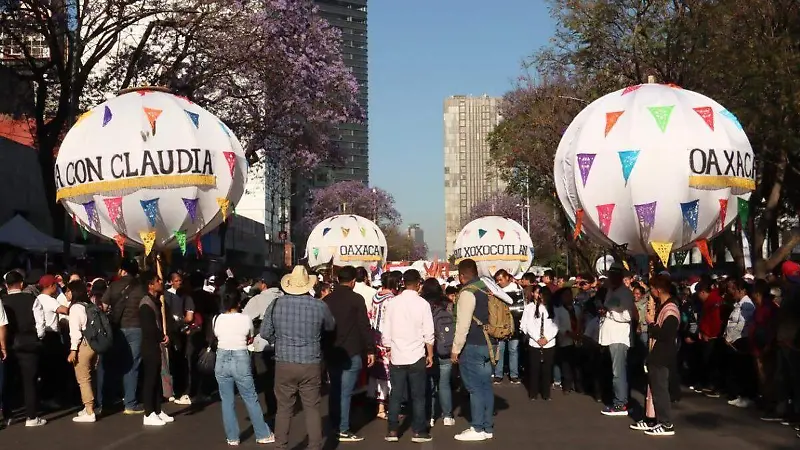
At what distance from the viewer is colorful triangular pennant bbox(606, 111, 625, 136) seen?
426 inches

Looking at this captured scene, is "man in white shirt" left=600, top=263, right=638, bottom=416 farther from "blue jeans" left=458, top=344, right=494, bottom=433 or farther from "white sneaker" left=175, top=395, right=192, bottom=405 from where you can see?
"white sneaker" left=175, top=395, right=192, bottom=405

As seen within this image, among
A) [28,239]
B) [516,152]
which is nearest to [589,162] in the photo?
[28,239]

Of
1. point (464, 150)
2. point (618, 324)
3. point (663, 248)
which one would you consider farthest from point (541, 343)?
point (464, 150)

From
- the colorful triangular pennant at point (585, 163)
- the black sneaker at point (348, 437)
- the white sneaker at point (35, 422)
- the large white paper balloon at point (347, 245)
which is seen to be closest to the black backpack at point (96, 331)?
the white sneaker at point (35, 422)

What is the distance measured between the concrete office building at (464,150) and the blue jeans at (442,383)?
170821 millimetres

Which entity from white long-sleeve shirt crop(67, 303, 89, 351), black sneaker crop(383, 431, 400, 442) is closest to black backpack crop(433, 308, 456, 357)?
black sneaker crop(383, 431, 400, 442)

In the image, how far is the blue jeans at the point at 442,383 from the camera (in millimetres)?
12297

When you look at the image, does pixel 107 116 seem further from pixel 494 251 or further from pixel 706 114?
pixel 494 251

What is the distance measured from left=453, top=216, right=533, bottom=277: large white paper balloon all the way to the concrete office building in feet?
502

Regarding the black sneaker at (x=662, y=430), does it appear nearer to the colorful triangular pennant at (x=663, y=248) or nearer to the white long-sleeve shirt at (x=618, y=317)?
the white long-sleeve shirt at (x=618, y=317)

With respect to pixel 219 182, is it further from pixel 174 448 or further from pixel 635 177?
pixel 635 177

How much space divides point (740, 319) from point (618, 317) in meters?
1.99

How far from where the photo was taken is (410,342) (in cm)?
1111

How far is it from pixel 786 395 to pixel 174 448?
7.41m
